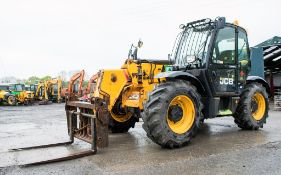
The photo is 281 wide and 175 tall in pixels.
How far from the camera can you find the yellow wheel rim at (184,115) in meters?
6.84

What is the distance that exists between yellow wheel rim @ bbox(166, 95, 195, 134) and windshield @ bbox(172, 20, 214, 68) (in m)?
1.13

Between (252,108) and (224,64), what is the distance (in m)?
1.65

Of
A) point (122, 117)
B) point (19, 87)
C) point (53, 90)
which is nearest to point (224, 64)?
point (122, 117)

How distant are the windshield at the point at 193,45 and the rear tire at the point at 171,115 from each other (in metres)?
0.82

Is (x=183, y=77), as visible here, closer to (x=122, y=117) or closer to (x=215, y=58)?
(x=215, y=58)

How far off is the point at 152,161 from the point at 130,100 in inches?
102

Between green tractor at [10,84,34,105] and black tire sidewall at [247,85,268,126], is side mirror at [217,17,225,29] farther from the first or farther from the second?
green tractor at [10,84,34,105]

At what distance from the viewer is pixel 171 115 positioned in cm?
684

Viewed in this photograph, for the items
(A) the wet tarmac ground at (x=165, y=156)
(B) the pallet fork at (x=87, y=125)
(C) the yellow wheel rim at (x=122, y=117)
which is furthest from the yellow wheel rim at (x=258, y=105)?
(B) the pallet fork at (x=87, y=125)

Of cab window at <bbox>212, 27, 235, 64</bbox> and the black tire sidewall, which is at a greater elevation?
cab window at <bbox>212, 27, 235, 64</bbox>

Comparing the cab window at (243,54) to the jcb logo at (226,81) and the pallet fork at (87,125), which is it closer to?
the jcb logo at (226,81)

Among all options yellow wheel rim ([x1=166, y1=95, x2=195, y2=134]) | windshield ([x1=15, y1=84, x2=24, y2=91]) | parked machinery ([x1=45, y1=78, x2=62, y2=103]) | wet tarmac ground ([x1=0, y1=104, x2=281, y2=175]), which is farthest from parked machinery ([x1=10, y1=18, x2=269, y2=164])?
windshield ([x1=15, y1=84, x2=24, y2=91])

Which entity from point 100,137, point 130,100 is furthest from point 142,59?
point 100,137

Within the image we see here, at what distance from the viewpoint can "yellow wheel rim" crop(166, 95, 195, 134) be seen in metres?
6.84
